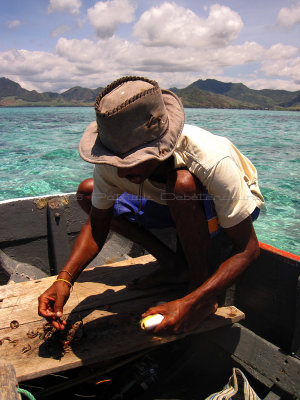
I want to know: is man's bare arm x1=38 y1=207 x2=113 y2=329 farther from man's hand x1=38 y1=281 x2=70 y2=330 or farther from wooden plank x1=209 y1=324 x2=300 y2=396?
wooden plank x1=209 y1=324 x2=300 y2=396

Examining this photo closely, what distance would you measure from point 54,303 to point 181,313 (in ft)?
2.23

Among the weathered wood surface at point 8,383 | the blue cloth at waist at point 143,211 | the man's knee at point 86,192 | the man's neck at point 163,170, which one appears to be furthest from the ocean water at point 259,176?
the weathered wood surface at point 8,383

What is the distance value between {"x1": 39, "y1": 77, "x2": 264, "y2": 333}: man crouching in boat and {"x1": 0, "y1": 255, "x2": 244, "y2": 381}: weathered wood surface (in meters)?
0.16

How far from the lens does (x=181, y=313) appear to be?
5.43 ft

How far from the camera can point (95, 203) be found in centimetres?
214

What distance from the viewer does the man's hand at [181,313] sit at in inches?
62.6

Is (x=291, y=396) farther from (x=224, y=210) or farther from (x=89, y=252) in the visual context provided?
(x=89, y=252)

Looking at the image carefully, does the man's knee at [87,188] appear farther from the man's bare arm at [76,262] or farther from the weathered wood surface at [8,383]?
the weathered wood surface at [8,383]

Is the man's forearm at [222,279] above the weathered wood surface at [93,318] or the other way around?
above

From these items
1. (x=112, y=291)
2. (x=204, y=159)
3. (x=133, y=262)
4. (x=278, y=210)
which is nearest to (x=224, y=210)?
(x=204, y=159)

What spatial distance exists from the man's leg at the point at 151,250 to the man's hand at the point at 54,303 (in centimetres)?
59

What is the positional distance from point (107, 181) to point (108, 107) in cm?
72

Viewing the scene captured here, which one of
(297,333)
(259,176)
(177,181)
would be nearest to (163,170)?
(177,181)

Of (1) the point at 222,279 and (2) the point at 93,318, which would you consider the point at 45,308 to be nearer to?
(2) the point at 93,318
